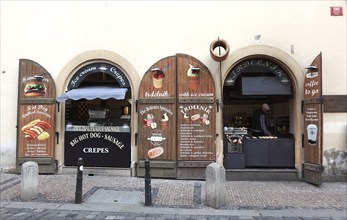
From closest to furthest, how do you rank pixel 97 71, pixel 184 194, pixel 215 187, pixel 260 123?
1. pixel 215 187
2. pixel 184 194
3. pixel 97 71
4. pixel 260 123

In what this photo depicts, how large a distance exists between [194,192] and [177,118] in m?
2.25

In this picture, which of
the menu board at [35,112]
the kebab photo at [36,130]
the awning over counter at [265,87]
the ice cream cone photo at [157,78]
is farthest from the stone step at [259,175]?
the kebab photo at [36,130]

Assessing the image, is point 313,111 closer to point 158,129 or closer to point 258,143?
point 258,143

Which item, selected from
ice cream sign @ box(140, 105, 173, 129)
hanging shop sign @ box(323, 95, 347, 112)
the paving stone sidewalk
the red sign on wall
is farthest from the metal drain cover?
the red sign on wall

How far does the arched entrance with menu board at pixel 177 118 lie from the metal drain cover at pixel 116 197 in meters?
1.64

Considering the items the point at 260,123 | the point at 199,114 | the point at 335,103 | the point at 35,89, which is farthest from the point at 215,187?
the point at 35,89

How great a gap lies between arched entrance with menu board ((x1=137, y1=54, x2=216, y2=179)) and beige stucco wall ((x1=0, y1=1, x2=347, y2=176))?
34 centimetres

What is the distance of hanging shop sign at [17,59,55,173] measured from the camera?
396 inches

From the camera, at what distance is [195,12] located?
33.0ft

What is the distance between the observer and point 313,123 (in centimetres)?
914

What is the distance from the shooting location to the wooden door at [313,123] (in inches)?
350

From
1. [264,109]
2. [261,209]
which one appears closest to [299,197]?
[261,209]

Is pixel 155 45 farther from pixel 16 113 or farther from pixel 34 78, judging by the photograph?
pixel 16 113

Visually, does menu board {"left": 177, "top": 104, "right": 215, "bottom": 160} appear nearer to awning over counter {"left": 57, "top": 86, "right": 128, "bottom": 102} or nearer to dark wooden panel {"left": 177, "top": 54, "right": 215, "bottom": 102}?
dark wooden panel {"left": 177, "top": 54, "right": 215, "bottom": 102}
